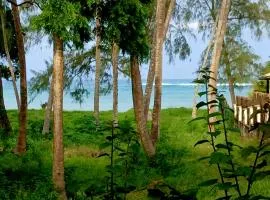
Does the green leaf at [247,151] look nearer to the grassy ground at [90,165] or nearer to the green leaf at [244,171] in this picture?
the green leaf at [244,171]

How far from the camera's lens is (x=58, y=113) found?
37.7 ft

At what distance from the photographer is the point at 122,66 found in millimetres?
32375

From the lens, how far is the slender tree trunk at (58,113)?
1127 centimetres

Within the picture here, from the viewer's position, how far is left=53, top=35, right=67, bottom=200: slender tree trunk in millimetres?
11266

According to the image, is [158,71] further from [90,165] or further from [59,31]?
[59,31]

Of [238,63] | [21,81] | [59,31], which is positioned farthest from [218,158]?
[238,63]

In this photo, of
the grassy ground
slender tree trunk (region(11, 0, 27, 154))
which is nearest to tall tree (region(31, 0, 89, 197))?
the grassy ground

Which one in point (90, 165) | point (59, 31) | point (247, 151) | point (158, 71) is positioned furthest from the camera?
point (158, 71)

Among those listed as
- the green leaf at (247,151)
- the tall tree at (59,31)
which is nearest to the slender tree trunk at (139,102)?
the tall tree at (59,31)

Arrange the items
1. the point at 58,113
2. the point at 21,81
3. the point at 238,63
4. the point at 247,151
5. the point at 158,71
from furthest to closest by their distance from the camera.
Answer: the point at 238,63 → the point at 158,71 → the point at 21,81 → the point at 58,113 → the point at 247,151

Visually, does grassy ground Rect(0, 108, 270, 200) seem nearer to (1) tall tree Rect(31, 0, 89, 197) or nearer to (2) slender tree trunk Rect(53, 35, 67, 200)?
(2) slender tree trunk Rect(53, 35, 67, 200)

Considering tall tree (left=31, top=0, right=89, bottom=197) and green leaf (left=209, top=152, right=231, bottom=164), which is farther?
tall tree (left=31, top=0, right=89, bottom=197)

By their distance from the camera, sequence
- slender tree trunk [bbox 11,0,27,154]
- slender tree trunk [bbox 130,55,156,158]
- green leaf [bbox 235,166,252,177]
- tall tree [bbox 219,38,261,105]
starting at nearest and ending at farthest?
green leaf [bbox 235,166,252,177]
slender tree trunk [bbox 130,55,156,158]
slender tree trunk [bbox 11,0,27,154]
tall tree [bbox 219,38,261,105]

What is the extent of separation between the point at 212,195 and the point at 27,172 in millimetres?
5120
